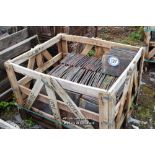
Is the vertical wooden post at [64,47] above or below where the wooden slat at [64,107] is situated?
above

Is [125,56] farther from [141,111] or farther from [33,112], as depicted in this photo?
[33,112]

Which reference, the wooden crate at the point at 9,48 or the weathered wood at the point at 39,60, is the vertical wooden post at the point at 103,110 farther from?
the wooden crate at the point at 9,48

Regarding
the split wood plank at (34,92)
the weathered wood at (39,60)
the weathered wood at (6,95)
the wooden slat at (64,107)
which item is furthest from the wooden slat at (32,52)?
the weathered wood at (6,95)

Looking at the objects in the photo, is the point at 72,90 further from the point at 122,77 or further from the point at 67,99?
the point at 122,77

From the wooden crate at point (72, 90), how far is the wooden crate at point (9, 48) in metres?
0.73

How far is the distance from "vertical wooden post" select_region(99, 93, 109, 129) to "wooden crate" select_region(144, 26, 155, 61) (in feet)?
10.6

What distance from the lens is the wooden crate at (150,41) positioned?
5.87 meters

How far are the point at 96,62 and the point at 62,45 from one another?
977mm

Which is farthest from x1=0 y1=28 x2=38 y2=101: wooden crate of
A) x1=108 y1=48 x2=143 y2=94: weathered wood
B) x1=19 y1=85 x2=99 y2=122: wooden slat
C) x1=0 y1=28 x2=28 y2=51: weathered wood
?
x1=108 y1=48 x2=143 y2=94: weathered wood

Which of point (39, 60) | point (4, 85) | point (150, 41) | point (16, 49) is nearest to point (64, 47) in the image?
point (39, 60)

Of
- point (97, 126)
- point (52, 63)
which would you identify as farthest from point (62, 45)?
point (97, 126)

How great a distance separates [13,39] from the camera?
5441 millimetres

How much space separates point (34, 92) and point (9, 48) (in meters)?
1.59

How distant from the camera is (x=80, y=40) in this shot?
492cm
